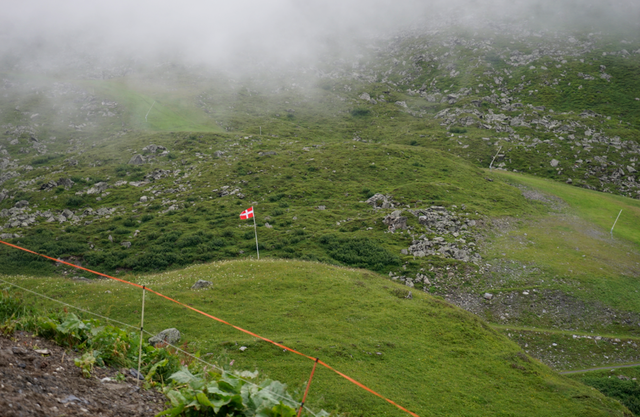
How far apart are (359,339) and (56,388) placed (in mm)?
14529

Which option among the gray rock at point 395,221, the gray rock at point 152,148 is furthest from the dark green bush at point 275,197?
the gray rock at point 152,148

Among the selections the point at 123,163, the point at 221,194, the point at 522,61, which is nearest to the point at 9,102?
the point at 123,163

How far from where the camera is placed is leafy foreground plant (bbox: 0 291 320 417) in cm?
512

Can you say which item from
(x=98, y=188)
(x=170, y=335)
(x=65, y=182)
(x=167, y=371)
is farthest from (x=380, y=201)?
(x=65, y=182)

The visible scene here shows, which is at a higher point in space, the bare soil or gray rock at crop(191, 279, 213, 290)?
the bare soil

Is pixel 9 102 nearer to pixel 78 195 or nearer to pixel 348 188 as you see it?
pixel 78 195

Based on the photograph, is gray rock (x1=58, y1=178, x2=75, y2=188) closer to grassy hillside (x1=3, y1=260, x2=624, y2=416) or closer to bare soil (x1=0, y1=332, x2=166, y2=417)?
grassy hillside (x1=3, y1=260, x2=624, y2=416)

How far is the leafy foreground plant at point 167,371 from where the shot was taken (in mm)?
A: 5125

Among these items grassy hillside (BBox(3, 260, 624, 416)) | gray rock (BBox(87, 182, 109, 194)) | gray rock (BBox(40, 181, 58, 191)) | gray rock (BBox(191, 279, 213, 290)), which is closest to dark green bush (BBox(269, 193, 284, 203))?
grassy hillside (BBox(3, 260, 624, 416))

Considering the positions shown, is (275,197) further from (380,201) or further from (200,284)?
(200,284)

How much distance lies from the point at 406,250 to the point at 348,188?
837 inches

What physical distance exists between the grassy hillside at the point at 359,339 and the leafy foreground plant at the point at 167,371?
3.84m

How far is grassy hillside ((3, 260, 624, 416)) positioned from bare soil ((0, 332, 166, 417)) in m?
5.02

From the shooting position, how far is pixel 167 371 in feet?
23.4
